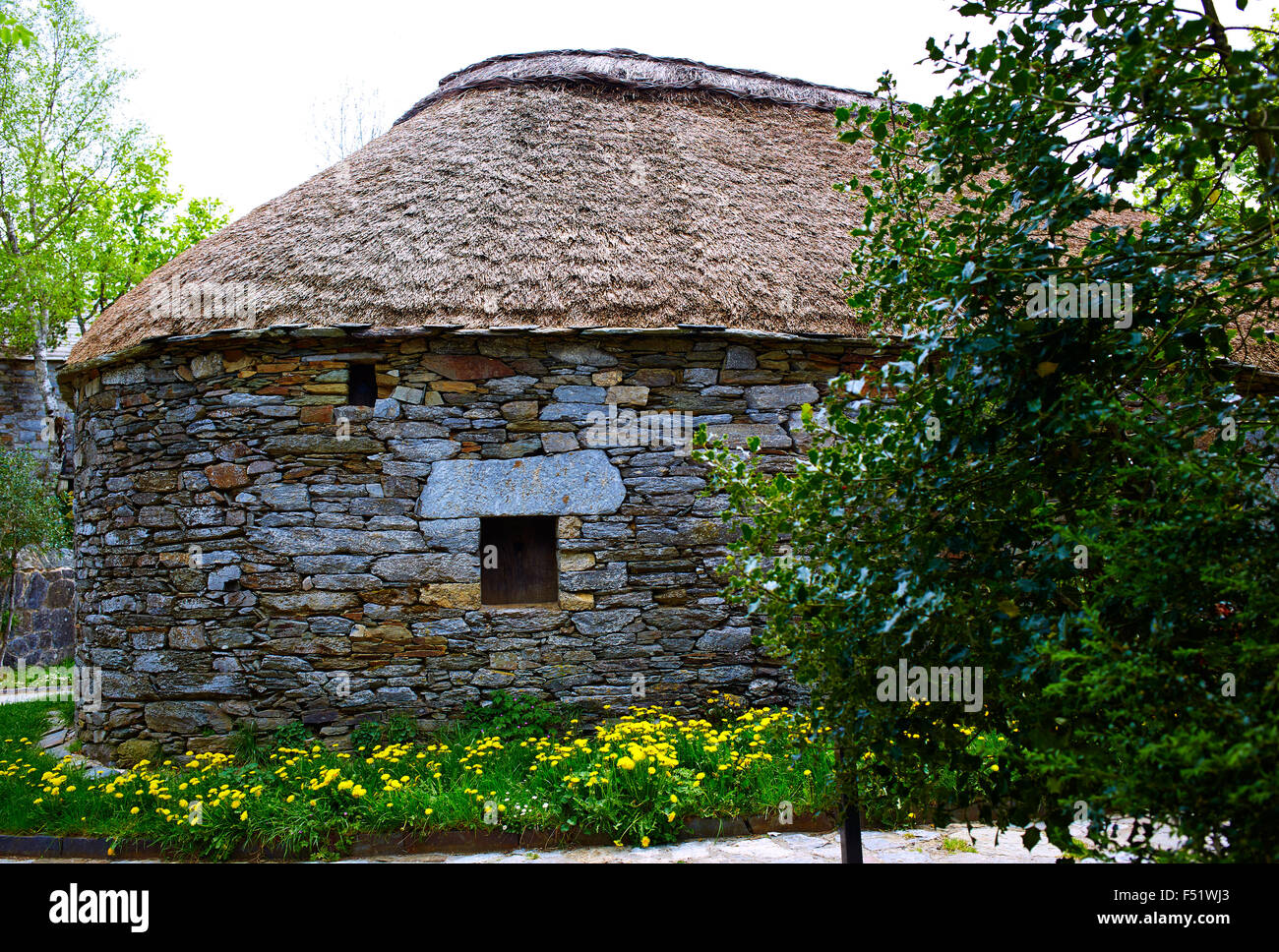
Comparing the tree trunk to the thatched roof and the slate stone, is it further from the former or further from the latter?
the slate stone

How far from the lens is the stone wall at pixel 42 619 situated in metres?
11.3

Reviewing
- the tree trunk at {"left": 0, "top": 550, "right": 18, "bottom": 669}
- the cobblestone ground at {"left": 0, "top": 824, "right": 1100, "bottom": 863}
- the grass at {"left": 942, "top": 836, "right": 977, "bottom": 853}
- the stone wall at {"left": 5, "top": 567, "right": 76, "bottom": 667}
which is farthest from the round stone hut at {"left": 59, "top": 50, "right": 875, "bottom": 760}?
the stone wall at {"left": 5, "top": 567, "right": 76, "bottom": 667}

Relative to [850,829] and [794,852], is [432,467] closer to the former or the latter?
[794,852]

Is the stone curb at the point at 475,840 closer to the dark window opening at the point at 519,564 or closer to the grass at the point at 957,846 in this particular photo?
the grass at the point at 957,846


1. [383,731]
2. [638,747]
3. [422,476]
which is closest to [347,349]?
[422,476]

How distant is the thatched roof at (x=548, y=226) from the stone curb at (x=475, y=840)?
9.73 ft

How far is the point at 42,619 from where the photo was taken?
11445 millimetres

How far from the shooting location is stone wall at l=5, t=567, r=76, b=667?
1127 cm

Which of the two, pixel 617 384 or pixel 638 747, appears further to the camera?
pixel 617 384

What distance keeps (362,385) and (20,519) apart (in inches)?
313

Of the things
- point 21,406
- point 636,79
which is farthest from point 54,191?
point 636,79
